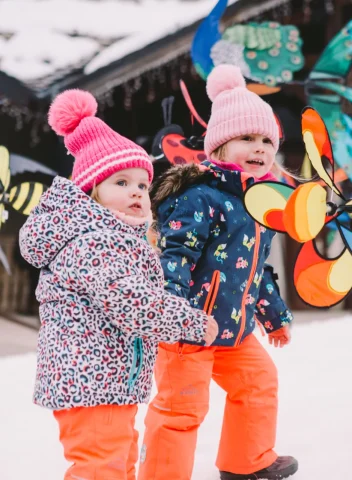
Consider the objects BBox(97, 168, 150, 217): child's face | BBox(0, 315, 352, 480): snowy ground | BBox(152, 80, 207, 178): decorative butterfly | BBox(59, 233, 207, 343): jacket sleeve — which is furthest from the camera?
BBox(152, 80, 207, 178): decorative butterfly

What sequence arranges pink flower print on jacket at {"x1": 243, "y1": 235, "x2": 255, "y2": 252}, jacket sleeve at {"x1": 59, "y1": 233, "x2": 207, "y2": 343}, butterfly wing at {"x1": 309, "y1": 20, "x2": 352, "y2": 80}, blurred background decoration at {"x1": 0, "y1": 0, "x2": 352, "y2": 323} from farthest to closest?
butterfly wing at {"x1": 309, "y1": 20, "x2": 352, "y2": 80} < blurred background decoration at {"x1": 0, "y1": 0, "x2": 352, "y2": 323} < pink flower print on jacket at {"x1": 243, "y1": 235, "x2": 255, "y2": 252} < jacket sleeve at {"x1": 59, "y1": 233, "x2": 207, "y2": 343}

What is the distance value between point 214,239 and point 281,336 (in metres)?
0.33

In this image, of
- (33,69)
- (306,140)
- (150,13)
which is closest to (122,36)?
(150,13)

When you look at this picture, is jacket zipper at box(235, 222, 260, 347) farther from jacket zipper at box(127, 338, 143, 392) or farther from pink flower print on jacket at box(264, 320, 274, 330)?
jacket zipper at box(127, 338, 143, 392)

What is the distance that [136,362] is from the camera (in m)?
0.95

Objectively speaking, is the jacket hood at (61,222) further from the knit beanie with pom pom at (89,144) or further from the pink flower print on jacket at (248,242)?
the pink flower print on jacket at (248,242)

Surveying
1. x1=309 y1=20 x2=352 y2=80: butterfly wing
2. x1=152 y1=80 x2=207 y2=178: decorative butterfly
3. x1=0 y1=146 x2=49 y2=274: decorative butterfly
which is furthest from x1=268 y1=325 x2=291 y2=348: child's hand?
x1=309 y1=20 x2=352 y2=80: butterfly wing

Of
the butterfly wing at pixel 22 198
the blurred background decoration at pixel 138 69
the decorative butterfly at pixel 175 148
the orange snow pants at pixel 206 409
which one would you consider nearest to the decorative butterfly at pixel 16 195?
the butterfly wing at pixel 22 198

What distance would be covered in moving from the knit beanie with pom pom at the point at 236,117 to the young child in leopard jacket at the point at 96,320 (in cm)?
40

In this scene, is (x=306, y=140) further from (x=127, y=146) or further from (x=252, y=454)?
(x=252, y=454)

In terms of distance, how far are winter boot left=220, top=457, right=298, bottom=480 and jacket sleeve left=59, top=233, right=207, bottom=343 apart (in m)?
0.47

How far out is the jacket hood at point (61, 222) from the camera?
2.99ft

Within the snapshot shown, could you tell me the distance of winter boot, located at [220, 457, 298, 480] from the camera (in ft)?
4.07

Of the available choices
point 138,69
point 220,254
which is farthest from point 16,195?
point 220,254
